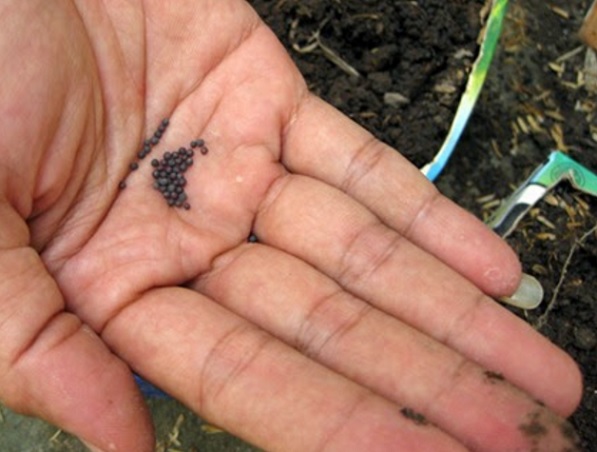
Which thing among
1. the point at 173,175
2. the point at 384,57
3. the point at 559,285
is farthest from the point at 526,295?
the point at 384,57

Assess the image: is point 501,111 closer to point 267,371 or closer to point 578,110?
point 578,110

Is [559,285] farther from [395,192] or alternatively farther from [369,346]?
[369,346]

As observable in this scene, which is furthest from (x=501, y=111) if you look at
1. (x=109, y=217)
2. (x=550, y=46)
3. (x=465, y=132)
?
(x=109, y=217)

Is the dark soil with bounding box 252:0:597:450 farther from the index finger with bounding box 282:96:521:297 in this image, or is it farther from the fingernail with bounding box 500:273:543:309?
the index finger with bounding box 282:96:521:297

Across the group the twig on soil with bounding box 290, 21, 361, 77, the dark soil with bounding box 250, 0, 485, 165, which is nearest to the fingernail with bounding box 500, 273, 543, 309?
the dark soil with bounding box 250, 0, 485, 165

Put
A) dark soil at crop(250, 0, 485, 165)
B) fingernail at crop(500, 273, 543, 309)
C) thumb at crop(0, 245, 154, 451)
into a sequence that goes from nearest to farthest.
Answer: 1. thumb at crop(0, 245, 154, 451)
2. fingernail at crop(500, 273, 543, 309)
3. dark soil at crop(250, 0, 485, 165)

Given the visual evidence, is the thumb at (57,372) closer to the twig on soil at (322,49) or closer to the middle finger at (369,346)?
the middle finger at (369,346)
